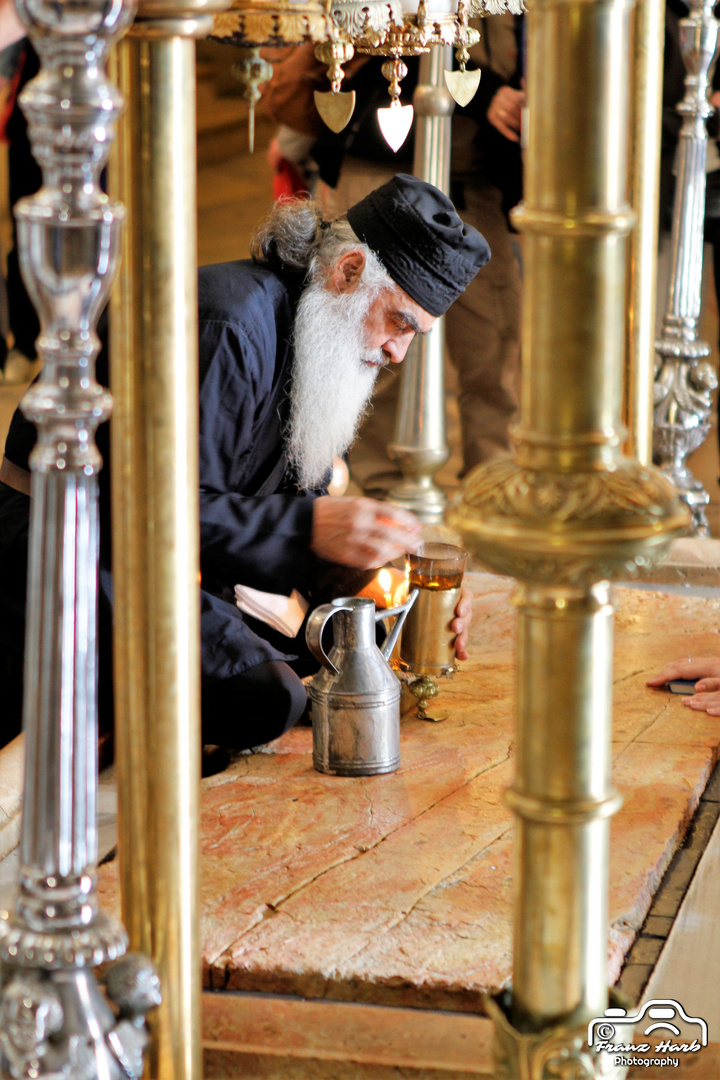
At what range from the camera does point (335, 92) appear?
211 centimetres

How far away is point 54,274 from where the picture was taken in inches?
29.9

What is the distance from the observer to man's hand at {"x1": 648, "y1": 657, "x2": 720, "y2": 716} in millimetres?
2691

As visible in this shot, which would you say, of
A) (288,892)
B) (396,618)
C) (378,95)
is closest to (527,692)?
(288,892)

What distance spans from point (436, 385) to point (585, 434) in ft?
13.0

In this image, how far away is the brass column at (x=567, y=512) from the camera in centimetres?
76

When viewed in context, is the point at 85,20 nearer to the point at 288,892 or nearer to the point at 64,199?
the point at 64,199

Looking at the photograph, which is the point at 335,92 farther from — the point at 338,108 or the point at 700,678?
the point at 700,678

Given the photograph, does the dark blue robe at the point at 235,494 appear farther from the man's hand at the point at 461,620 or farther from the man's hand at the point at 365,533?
the man's hand at the point at 461,620

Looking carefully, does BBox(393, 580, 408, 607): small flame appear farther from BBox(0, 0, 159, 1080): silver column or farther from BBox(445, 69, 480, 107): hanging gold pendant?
BBox(0, 0, 159, 1080): silver column

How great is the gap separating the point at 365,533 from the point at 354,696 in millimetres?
349

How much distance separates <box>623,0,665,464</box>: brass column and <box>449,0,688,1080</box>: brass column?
443 millimetres

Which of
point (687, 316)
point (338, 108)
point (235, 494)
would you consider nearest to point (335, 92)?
point (338, 108)

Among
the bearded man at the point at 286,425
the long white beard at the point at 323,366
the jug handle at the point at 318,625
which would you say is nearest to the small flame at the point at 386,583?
the bearded man at the point at 286,425

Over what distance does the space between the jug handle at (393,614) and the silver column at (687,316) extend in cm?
187
